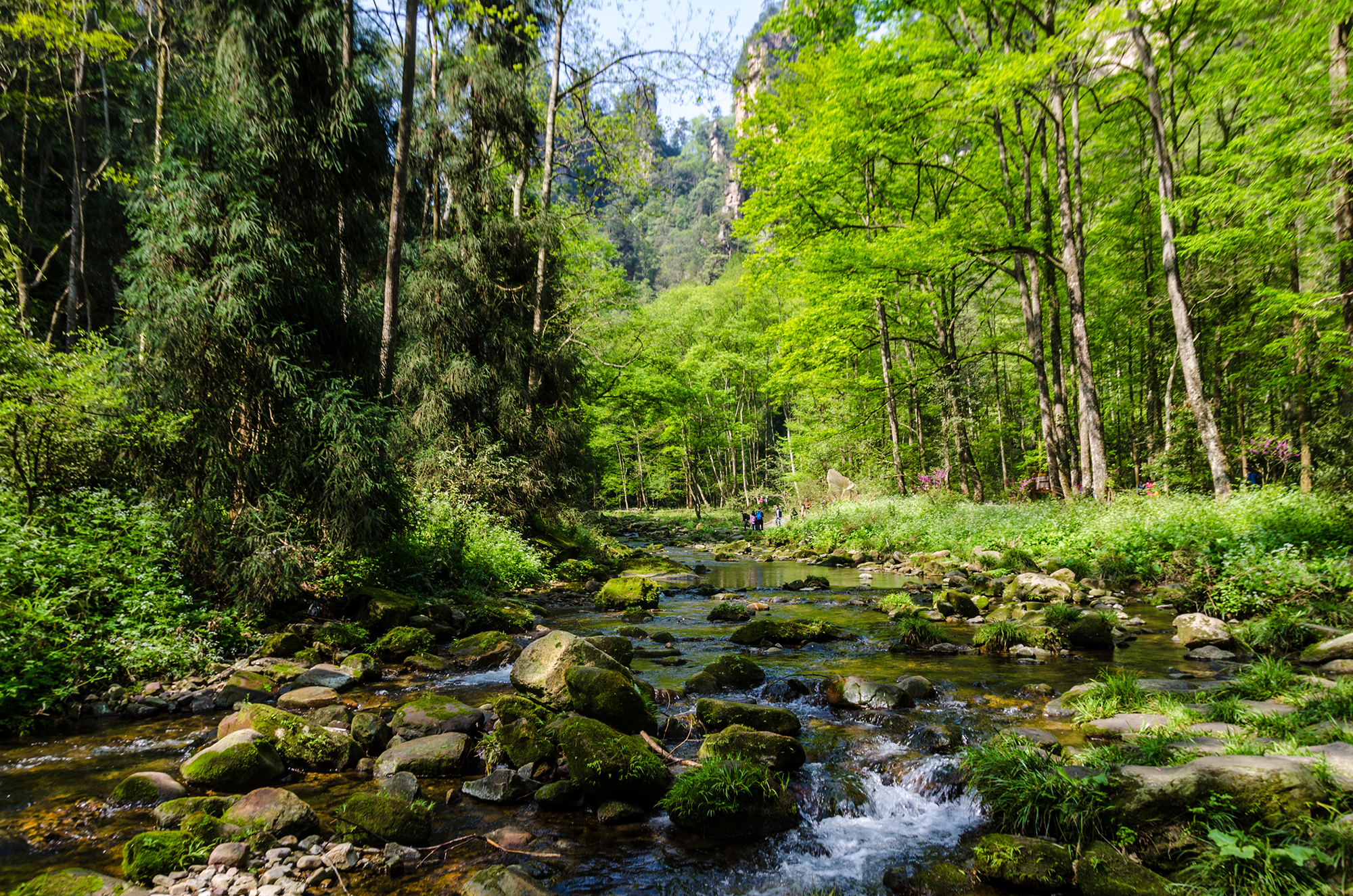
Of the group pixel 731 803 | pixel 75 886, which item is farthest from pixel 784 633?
pixel 75 886

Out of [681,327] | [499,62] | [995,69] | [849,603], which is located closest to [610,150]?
[499,62]

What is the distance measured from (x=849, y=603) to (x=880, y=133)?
12328mm

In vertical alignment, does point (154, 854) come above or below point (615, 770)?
above

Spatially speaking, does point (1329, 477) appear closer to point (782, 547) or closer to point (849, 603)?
point (849, 603)

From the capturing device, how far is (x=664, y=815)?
476 centimetres

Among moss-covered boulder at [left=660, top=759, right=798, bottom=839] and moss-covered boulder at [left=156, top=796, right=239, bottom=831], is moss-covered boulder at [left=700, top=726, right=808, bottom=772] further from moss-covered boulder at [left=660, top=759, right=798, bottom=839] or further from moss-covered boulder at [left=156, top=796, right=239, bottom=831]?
moss-covered boulder at [left=156, top=796, right=239, bottom=831]

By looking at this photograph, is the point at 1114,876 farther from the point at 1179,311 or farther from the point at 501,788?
the point at 1179,311

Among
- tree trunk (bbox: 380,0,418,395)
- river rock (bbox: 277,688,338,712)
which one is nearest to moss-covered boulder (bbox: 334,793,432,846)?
river rock (bbox: 277,688,338,712)

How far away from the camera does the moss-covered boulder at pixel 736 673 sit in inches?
296

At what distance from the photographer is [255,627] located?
8.25 metres

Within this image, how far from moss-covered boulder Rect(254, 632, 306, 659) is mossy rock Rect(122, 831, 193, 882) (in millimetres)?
4400

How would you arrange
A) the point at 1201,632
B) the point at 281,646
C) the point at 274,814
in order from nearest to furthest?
1. the point at 274,814
2. the point at 281,646
3. the point at 1201,632

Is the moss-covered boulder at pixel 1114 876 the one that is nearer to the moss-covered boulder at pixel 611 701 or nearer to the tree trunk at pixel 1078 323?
the moss-covered boulder at pixel 611 701

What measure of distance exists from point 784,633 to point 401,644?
5.89m
